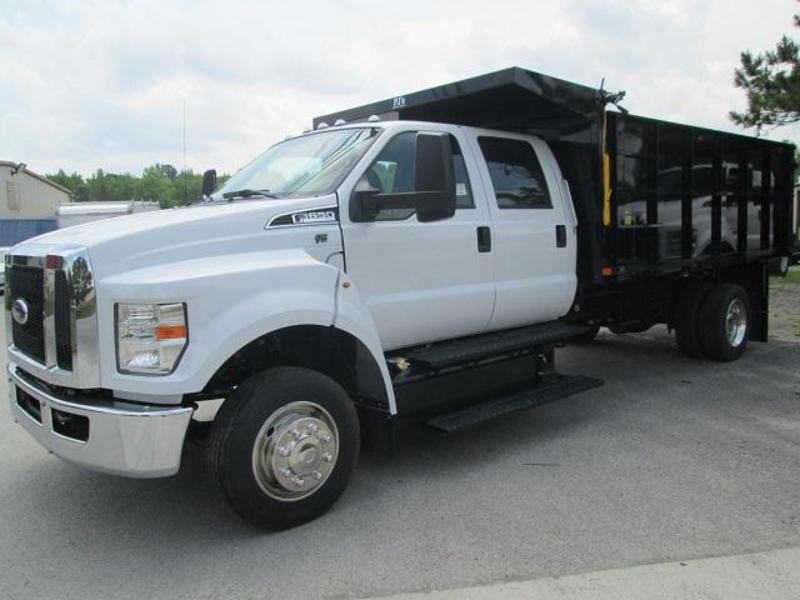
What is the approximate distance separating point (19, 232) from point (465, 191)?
30170 millimetres

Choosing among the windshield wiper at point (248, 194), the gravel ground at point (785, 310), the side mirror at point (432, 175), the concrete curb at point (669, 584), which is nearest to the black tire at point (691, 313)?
the gravel ground at point (785, 310)

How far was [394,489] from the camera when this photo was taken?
4469 millimetres

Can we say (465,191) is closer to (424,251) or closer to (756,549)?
(424,251)

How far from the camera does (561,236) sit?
5781 mm

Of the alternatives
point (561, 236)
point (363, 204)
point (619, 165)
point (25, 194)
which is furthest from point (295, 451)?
point (25, 194)

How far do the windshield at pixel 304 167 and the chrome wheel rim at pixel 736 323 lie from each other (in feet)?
17.5

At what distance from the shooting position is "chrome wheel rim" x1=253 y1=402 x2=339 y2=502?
3689 millimetres

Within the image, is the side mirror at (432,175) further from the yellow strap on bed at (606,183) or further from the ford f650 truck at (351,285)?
the yellow strap on bed at (606,183)

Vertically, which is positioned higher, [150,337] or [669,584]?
[150,337]

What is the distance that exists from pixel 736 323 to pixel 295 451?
6312 millimetres

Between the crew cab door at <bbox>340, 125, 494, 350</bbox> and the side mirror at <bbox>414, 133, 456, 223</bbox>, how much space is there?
0.23 metres

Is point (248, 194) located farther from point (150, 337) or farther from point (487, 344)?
point (487, 344)

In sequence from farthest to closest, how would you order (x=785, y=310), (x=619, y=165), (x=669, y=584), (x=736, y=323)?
(x=785, y=310), (x=736, y=323), (x=619, y=165), (x=669, y=584)

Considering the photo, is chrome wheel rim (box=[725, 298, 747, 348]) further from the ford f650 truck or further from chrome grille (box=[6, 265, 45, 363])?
chrome grille (box=[6, 265, 45, 363])
